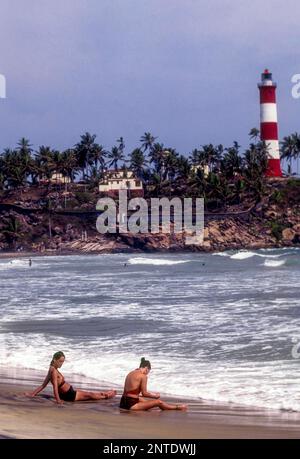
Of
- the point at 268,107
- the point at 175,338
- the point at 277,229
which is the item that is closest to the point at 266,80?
the point at 268,107

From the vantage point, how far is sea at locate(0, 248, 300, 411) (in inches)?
453

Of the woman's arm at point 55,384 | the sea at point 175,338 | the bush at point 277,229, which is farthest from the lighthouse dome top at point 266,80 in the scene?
the woman's arm at point 55,384

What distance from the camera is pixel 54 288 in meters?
33.4

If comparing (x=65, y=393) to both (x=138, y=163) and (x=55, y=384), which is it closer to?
(x=55, y=384)

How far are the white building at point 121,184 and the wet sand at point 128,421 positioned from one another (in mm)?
90154

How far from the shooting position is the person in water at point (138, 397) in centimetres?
971

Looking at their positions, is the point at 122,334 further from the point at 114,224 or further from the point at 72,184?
the point at 72,184

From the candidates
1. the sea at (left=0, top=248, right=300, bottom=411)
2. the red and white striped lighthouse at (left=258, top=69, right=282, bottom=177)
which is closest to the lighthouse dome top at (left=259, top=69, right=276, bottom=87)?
the red and white striped lighthouse at (left=258, top=69, right=282, bottom=177)

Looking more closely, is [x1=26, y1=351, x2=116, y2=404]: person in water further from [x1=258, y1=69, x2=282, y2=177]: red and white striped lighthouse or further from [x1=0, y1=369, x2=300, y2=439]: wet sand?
[x1=258, y1=69, x2=282, y2=177]: red and white striped lighthouse

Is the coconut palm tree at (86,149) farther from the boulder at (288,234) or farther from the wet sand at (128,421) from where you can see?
the wet sand at (128,421)

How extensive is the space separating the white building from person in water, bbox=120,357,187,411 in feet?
295

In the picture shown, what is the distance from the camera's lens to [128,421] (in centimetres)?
900
